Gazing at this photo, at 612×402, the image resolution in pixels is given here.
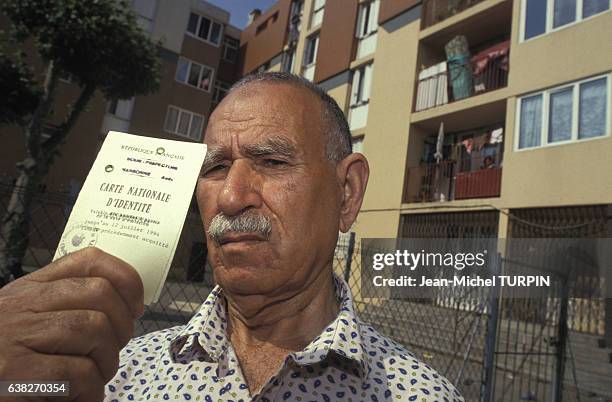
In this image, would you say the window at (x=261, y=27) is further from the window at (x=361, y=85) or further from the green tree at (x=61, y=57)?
the green tree at (x=61, y=57)

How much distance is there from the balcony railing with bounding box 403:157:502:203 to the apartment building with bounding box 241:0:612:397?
37mm

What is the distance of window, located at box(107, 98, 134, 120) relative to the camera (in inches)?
811

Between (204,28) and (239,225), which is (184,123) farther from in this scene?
(239,225)

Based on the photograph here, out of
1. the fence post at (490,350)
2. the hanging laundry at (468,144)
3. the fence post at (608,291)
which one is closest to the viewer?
the fence post at (490,350)

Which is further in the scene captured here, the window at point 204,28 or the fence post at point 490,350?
the window at point 204,28

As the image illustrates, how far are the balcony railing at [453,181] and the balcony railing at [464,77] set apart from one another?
1999 mm

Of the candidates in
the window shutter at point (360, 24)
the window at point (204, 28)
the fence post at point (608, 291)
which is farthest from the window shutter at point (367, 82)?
the window at point (204, 28)

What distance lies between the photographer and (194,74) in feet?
80.1

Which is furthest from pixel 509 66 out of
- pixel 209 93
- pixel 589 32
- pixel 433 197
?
pixel 209 93

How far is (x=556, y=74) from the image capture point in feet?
35.3

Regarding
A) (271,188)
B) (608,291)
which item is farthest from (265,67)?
(271,188)

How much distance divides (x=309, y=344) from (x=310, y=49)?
2164 cm

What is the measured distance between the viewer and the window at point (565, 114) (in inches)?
386

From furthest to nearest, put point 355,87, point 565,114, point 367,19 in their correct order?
point 367,19
point 355,87
point 565,114
